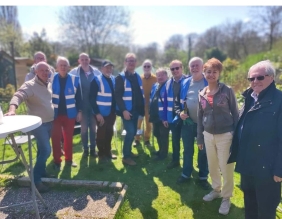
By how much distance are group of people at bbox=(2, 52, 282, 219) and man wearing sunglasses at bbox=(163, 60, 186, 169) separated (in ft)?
0.06

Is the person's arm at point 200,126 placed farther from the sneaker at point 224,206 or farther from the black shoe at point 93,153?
the black shoe at point 93,153

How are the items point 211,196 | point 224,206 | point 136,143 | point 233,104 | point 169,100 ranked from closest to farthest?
point 233,104
point 224,206
point 211,196
point 169,100
point 136,143

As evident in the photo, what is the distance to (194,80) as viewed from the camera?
11.6 feet

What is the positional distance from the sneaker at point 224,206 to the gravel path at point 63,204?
4.70ft

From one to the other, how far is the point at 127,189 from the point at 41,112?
176 cm

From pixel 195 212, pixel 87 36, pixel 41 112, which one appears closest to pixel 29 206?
pixel 41 112

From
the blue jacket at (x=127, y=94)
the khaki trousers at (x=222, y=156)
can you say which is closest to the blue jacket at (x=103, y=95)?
the blue jacket at (x=127, y=94)

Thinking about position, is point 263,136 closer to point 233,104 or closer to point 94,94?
point 233,104

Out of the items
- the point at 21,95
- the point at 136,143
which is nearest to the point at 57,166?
the point at 21,95

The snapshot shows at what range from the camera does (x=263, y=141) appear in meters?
2.12

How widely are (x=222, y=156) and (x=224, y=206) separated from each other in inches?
27.3

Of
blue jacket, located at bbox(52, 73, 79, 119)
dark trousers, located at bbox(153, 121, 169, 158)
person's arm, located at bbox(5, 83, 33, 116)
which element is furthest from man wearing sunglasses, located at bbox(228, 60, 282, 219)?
blue jacket, located at bbox(52, 73, 79, 119)

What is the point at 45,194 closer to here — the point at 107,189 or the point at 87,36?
the point at 107,189

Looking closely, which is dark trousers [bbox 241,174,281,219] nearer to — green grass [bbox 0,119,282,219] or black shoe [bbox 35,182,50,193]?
green grass [bbox 0,119,282,219]
